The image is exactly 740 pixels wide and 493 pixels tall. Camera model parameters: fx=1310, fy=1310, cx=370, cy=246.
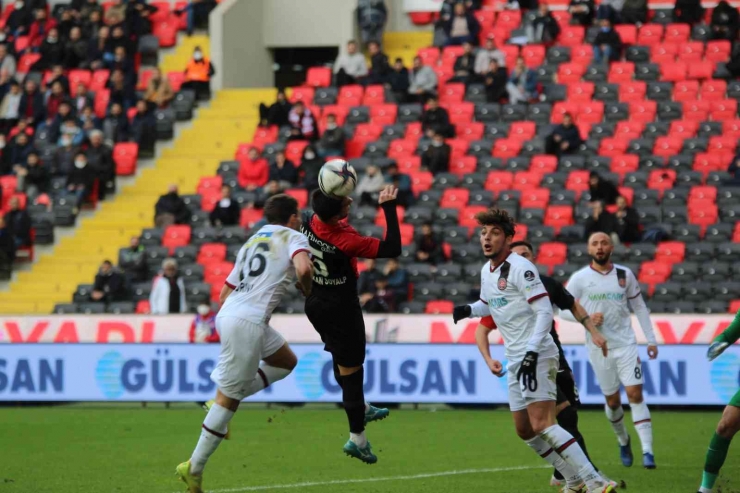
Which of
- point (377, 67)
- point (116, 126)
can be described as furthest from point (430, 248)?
point (116, 126)

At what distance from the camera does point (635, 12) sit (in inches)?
1110

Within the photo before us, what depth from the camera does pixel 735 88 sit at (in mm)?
26328

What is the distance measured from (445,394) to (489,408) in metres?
0.76

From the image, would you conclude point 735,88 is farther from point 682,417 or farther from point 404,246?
point 682,417

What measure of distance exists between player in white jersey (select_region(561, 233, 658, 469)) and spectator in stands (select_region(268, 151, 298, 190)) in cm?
1276

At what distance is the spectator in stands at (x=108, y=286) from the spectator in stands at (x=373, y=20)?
8.83 m

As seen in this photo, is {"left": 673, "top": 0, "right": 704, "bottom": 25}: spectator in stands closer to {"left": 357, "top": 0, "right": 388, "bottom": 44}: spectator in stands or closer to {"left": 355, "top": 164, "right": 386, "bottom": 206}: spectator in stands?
{"left": 357, "top": 0, "right": 388, "bottom": 44}: spectator in stands

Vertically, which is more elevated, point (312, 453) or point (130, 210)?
point (130, 210)

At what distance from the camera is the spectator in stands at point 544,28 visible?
2797 centimetres

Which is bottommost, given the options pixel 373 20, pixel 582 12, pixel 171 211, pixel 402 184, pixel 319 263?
pixel 171 211

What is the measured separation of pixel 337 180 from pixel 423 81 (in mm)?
17861

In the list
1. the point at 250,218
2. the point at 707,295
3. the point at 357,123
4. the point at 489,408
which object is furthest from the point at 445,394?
the point at 357,123

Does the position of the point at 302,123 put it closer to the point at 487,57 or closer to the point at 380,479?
the point at 487,57

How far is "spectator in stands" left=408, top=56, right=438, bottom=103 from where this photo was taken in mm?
27312
